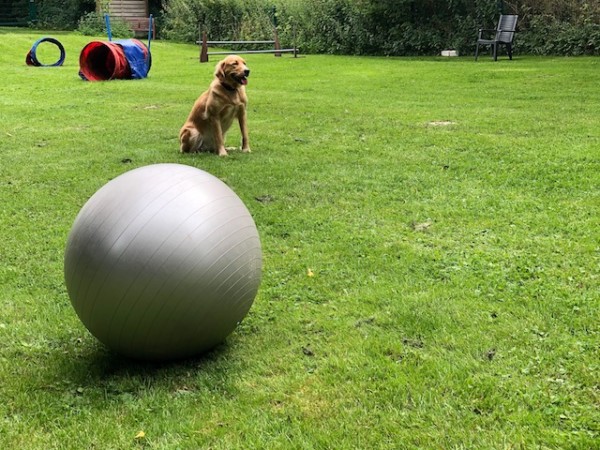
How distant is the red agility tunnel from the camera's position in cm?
1673

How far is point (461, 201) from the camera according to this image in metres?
6.05

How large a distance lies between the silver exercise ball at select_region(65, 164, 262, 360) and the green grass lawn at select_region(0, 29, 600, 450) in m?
0.29

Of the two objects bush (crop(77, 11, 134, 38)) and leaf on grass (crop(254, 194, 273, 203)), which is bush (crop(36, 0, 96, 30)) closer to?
bush (crop(77, 11, 134, 38))

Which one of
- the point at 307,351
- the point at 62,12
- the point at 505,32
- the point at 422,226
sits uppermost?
the point at 505,32

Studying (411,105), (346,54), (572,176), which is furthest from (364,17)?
(572,176)

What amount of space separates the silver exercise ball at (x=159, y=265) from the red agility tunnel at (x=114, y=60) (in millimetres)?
14483

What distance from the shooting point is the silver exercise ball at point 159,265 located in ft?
10.1

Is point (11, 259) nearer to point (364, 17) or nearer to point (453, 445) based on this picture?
point (453, 445)

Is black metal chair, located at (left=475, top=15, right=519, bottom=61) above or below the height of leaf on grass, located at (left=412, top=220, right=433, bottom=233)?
above

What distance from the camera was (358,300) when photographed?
4.16 m

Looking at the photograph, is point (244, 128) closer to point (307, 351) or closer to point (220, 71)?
point (220, 71)

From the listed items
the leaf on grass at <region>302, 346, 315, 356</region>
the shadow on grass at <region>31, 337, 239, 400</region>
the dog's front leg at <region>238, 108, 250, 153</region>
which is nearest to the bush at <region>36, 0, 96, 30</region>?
the dog's front leg at <region>238, 108, 250, 153</region>

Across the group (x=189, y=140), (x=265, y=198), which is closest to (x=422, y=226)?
(x=265, y=198)

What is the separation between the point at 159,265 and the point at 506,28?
19416 mm
